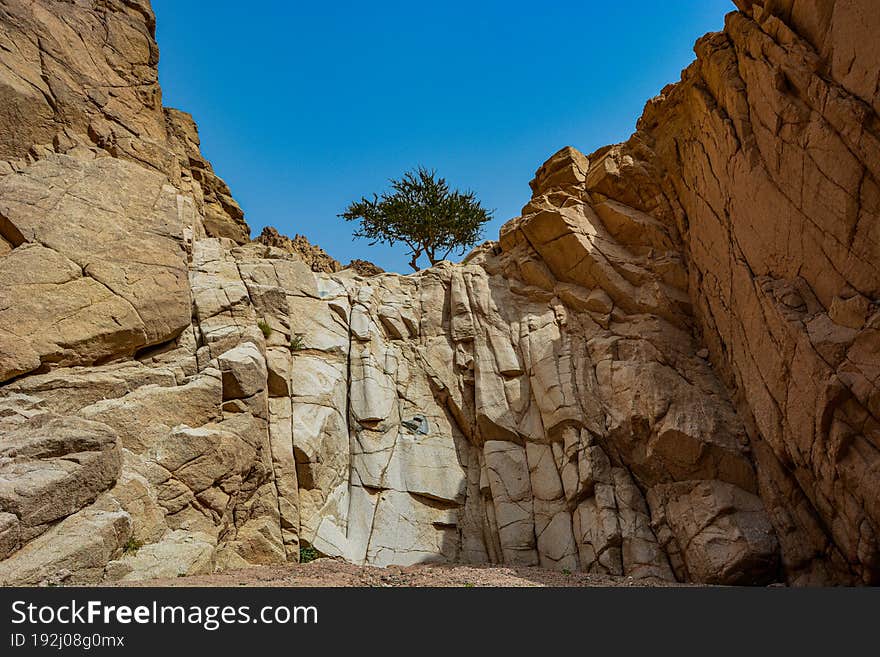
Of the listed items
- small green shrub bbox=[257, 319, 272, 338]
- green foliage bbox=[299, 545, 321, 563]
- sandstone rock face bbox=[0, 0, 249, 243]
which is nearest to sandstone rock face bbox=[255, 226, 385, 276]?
sandstone rock face bbox=[0, 0, 249, 243]

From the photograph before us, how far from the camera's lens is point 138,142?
22.0 m

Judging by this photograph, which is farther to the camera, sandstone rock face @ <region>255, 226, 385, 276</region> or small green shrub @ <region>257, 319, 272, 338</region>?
sandstone rock face @ <region>255, 226, 385, 276</region>

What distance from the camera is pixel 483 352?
891 inches

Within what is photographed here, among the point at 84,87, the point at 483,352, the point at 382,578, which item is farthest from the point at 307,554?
the point at 84,87

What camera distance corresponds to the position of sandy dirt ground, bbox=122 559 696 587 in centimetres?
1161

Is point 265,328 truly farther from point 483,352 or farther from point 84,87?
point 84,87

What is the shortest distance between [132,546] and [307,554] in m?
5.06

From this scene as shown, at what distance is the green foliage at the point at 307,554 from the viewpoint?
A: 16.3 metres

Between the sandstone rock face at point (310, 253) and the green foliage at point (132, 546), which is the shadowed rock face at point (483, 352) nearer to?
the green foliage at point (132, 546)

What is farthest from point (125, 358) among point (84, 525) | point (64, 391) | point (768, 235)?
point (768, 235)

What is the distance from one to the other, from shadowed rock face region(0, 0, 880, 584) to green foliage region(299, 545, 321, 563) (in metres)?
0.25

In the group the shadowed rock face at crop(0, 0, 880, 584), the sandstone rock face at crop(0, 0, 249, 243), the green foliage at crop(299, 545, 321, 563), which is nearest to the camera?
the shadowed rock face at crop(0, 0, 880, 584)

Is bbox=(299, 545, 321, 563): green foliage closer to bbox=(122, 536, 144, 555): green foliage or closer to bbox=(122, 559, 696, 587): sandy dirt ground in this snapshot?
bbox=(122, 559, 696, 587): sandy dirt ground

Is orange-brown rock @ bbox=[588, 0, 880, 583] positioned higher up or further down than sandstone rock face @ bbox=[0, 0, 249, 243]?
further down
